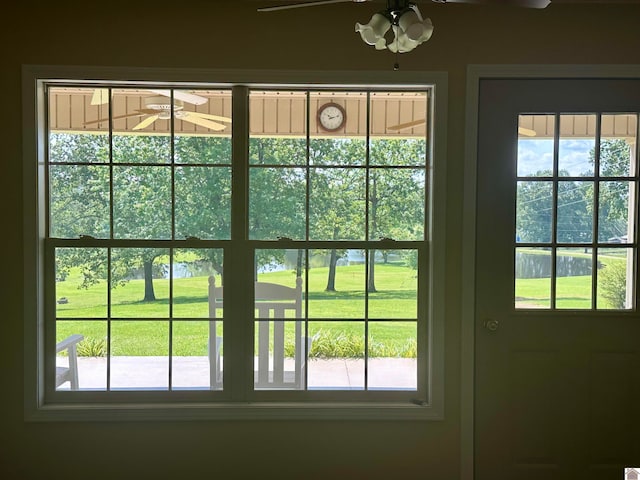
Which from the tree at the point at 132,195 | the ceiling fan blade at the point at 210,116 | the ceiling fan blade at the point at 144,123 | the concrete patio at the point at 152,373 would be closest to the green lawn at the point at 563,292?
the concrete patio at the point at 152,373

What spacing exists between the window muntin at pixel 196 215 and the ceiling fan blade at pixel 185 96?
0.48ft

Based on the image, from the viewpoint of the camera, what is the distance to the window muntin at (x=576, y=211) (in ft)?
8.15

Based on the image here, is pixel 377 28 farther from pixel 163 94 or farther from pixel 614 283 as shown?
pixel 614 283

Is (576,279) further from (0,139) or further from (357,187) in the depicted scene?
(0,139)

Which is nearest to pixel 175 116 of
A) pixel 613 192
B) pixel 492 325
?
pixel 492 325

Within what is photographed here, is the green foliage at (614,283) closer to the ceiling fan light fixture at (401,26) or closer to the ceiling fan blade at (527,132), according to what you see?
the ceiling fan blade at (527,132)

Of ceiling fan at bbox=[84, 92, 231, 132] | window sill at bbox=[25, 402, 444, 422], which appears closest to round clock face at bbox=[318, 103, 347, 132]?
ceiling fan at bbox=[84, 92, 231, 132]

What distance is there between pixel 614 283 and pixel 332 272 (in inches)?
58.5

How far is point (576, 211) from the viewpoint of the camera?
2494 millimetres

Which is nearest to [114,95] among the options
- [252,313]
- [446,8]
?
[252,313]

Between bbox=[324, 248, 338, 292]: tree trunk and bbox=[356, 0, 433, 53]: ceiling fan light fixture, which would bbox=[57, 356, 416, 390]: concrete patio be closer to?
bbox=[324, 248, 338, 292]: tree trunk

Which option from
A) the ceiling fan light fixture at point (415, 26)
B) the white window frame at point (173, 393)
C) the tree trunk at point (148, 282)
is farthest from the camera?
the tree trunk at point (148, 282)

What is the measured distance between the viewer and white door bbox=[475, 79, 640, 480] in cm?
248

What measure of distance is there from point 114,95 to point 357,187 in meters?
1.37
